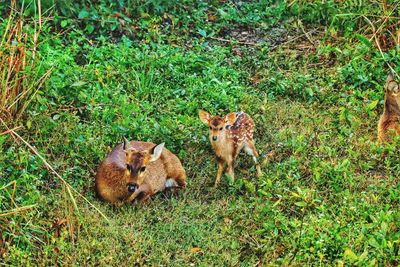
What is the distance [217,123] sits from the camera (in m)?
8.20

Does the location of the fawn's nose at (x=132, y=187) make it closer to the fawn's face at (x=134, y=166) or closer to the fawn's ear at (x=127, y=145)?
the fawn's face at (x=134, y=166)

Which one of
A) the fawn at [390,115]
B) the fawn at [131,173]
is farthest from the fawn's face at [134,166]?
the fawn at [390,115]

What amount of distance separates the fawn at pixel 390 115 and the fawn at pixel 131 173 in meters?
2.32

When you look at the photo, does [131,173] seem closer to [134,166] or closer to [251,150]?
[134,166]

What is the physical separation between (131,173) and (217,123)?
103 centimetres

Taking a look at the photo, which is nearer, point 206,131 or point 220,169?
point 220,169

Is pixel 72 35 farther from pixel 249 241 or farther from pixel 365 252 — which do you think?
pixel 365 252

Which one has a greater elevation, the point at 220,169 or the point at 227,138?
the point at 227,138

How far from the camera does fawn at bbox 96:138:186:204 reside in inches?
306

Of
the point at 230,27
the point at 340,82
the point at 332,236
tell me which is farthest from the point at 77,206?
the point at 230,27

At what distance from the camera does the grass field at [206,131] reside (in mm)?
7117

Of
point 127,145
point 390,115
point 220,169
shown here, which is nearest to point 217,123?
point 220,169

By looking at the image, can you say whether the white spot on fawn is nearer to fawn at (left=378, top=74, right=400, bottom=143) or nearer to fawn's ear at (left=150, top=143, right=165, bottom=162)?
fawn's ear at (left=150, top=143, right=165, bottom=162)

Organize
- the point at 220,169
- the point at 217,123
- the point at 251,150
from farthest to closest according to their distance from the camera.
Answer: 1. the point at 251,150
2. the point at 220,169
3. the point at 217,123
